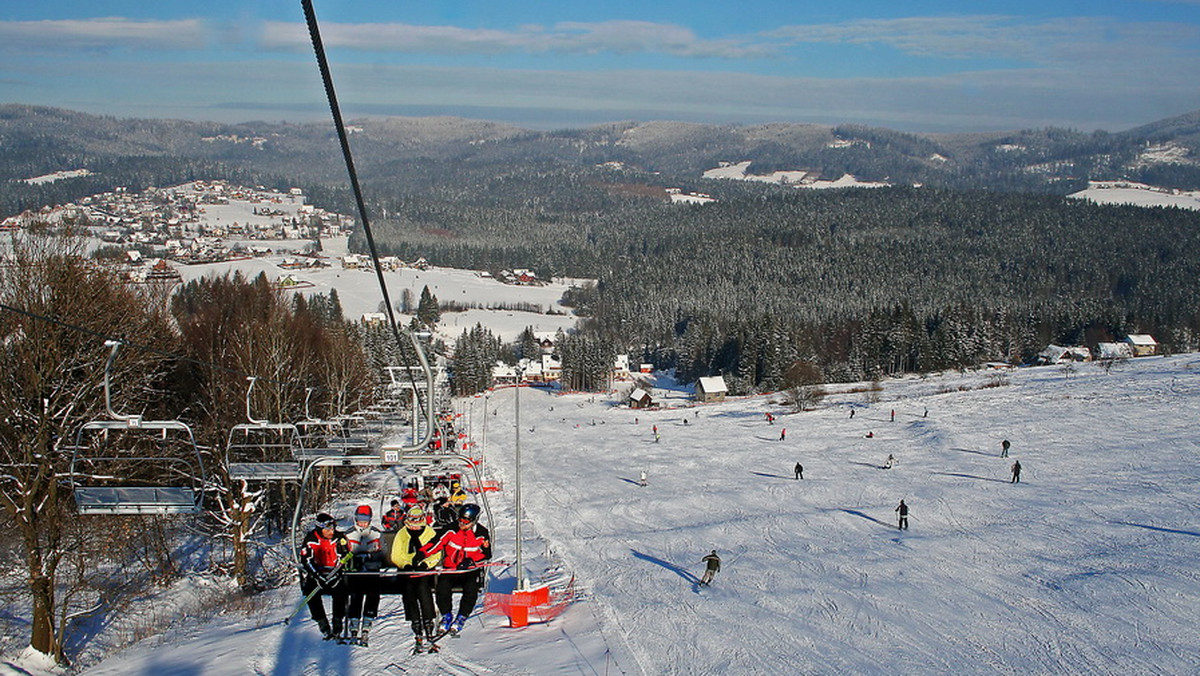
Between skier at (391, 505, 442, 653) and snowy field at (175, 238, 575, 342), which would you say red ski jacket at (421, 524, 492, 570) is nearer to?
skier at (391, 505, 442, 653)

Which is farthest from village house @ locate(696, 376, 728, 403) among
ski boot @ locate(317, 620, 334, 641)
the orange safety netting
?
ski boot @ locate(317, 620, 334, 641)

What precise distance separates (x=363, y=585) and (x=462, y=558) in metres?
1.10

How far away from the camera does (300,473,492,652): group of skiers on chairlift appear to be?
7.97 meters

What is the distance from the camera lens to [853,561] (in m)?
19.2

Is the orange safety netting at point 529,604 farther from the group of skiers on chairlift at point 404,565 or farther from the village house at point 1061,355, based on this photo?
the village house at point 1061,355

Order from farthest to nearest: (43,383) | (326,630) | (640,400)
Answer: (640,400) < (43,383) < (326,630)

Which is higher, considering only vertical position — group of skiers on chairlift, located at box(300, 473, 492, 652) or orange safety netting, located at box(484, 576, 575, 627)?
group of skiers on chairlift, located at box(300, 473, 492, 652)

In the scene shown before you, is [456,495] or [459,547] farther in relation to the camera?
[456,495]

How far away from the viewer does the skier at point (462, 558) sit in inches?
323

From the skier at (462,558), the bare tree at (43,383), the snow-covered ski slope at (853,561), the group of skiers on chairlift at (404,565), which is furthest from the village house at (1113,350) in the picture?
the bare tree at (43,383)

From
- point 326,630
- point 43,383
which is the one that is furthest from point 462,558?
point 43,383

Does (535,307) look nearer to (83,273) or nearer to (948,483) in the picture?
(948,483)

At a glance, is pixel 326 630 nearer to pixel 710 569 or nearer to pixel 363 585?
pixel 363 585

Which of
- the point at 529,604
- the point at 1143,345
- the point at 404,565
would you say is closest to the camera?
the point at 404,565
